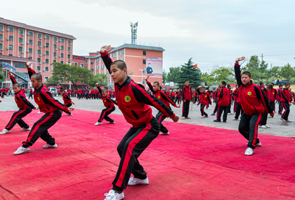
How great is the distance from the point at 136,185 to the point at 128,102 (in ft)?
4.16

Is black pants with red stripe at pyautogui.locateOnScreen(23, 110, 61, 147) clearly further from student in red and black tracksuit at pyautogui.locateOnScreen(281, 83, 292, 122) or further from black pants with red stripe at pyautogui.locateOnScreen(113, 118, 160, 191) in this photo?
student in red and black tracksuit at pyautogui.locateOnScreen(281, 83, 292, 122)

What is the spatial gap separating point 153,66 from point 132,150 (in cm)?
6435

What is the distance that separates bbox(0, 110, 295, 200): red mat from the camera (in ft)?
10.6

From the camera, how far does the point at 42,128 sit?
5484 millimetres

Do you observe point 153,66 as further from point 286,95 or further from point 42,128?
point 42,128

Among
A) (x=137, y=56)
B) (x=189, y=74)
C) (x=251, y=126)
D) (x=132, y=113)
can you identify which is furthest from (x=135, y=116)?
(x=137, y=56)

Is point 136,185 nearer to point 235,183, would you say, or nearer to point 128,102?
point 128,102

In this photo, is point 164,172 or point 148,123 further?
point 164,172

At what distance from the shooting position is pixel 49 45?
6931cm

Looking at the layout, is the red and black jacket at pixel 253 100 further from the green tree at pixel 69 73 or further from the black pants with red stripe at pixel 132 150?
the green tree at pixel 69 73

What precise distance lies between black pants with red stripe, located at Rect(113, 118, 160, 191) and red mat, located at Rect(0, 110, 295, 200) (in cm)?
28

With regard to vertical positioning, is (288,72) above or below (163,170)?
above

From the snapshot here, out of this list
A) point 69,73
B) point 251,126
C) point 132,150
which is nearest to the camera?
point 132,150

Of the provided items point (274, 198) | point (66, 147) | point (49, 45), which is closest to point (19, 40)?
point (49, 45)
